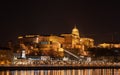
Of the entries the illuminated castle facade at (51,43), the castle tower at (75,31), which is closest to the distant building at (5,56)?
the illuminated castle facade at (51,43)

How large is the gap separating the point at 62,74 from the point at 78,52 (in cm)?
4584

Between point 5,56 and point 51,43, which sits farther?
point 51,43

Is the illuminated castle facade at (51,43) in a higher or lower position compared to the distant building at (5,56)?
higher

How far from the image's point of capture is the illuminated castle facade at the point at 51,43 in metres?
85.6

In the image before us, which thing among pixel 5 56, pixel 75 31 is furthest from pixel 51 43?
pixel 5 56

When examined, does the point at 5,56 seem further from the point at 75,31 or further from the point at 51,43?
the point at 75,31

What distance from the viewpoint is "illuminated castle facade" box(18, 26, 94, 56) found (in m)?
85.6

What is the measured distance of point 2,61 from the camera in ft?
191

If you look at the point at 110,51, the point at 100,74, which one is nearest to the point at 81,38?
the point at 110,51

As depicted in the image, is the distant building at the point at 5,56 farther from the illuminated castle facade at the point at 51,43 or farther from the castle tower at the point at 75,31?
the castle tower at the point at 75,31

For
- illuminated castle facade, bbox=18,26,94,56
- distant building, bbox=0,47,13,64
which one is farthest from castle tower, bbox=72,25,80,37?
distant building, bbox=0,47,13,64

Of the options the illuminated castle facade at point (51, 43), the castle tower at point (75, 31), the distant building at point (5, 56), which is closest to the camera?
the distant building at point (5, 56)

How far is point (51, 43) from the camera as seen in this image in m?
87.1

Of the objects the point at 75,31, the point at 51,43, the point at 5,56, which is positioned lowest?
the point at 5,56
